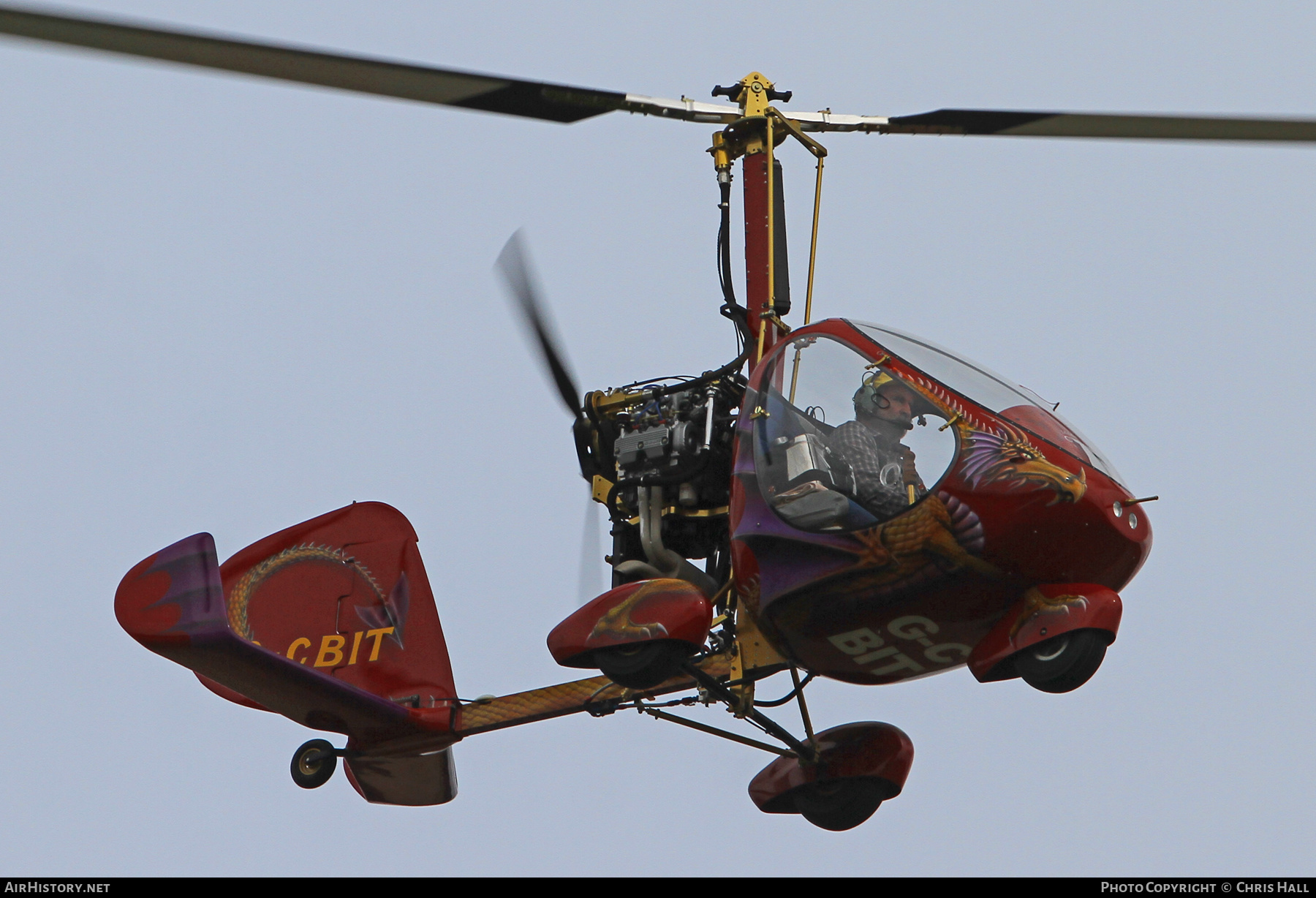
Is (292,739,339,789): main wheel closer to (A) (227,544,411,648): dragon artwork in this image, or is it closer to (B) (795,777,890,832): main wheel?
(A) (227,544,411,648): dragon artwork

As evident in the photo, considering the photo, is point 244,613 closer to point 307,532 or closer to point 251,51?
point 307,532

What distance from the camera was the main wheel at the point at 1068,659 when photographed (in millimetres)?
9234

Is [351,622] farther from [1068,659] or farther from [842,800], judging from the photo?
[1068,659]

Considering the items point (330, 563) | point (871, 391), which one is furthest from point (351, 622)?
point (871, 391)

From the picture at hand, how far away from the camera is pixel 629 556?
11445 millimetres

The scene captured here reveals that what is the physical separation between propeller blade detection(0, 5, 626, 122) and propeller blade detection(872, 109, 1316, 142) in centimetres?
227

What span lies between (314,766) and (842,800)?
3.53m

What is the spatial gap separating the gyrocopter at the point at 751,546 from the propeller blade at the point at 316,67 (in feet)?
0.04

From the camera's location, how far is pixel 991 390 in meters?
9.88

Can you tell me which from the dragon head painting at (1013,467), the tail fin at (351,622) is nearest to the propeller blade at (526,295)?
the tail fin at (351,622)

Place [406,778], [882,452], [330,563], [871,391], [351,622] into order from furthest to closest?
[330,563]
[351,622]
[406,778]
[871,391]
[882,452]

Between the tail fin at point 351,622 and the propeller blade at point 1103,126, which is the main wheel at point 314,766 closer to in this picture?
the tail fin at point 351,622

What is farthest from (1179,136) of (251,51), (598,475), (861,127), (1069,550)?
(251,51)

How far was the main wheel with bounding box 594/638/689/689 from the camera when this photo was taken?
1038cm
